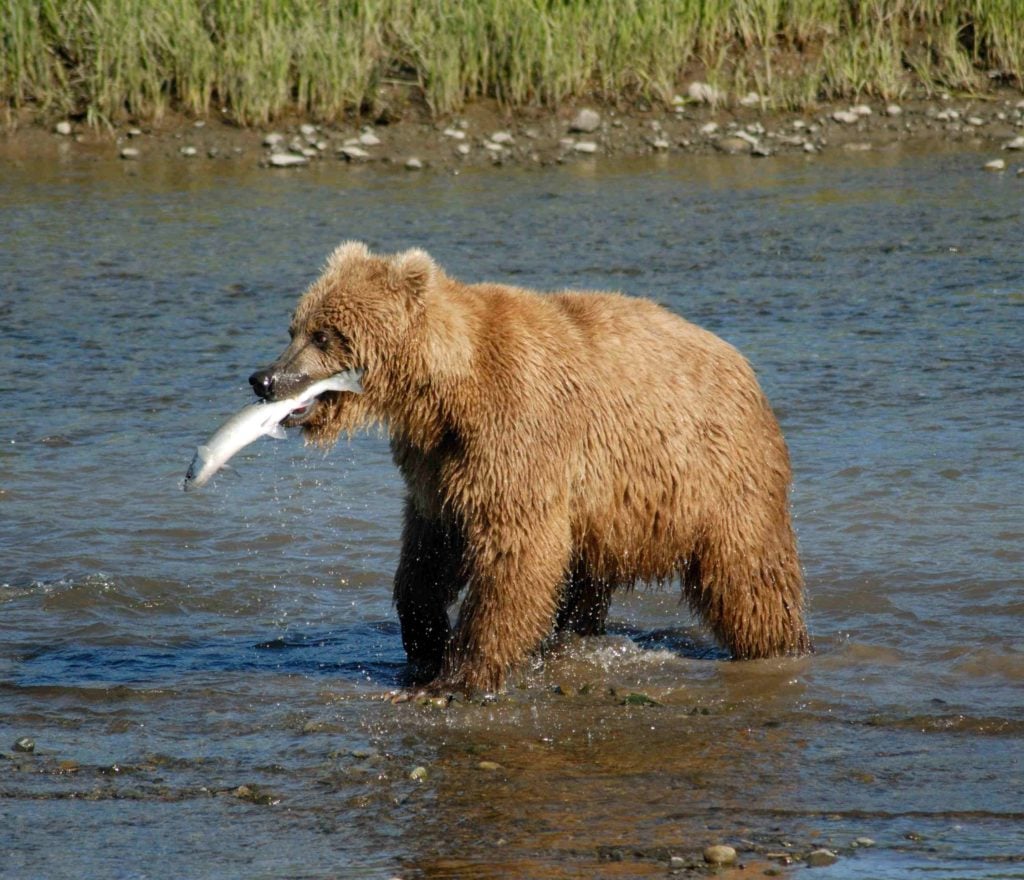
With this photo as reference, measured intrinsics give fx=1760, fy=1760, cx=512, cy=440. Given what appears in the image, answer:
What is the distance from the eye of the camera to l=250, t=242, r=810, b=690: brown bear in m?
5.38

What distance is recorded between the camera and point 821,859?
4168 mm

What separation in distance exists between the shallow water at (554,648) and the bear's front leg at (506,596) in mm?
126

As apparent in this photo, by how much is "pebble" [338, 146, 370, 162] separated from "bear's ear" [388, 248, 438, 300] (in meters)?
8.94

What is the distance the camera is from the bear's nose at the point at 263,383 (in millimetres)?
5215

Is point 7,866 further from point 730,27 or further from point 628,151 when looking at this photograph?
point 730,27

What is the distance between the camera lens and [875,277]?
1074cm

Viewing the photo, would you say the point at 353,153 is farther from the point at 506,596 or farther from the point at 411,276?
the point at 506,596

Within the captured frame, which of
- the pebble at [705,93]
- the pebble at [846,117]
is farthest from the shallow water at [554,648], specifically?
the pebble at [705,93]

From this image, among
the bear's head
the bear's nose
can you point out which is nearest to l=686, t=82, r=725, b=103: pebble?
the bear's head

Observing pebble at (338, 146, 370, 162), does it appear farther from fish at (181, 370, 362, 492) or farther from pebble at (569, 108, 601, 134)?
fish at (181, 370, 362, 492)

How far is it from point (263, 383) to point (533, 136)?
947 cm

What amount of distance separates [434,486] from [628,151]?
9164 mm

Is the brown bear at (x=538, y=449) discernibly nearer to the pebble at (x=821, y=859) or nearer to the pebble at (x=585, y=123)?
the pebble at (x=821, y=859)

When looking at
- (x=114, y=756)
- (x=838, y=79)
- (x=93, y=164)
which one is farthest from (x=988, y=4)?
(x=114, y=756)
